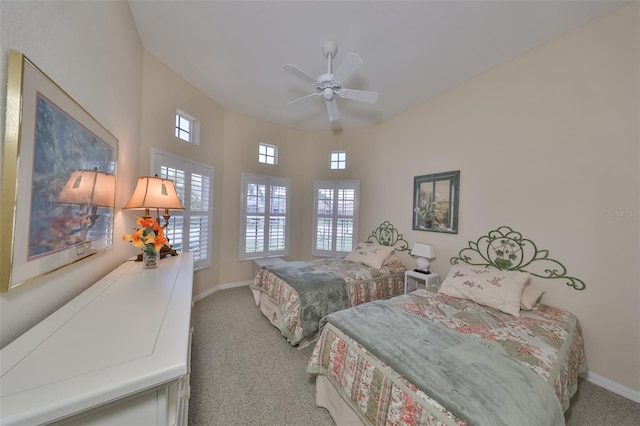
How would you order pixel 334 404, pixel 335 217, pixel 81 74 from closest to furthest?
pixel 81 74 < pixel 334 404 < pixel 335 217

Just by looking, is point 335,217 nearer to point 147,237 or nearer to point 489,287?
point 489,287

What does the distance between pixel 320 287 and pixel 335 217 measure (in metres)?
2.29

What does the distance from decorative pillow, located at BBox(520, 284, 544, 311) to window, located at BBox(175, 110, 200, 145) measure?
4.38 m

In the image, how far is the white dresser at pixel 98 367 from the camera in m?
0.55

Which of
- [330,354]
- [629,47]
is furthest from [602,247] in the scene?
[330,354]

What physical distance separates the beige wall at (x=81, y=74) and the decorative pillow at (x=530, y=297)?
323cm

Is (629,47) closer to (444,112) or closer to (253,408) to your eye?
(444,112)

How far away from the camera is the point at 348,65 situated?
2.00 m

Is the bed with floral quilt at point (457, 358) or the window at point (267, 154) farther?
the window at point (267, 154)

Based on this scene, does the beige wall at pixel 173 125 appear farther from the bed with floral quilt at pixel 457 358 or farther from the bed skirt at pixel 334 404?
the bed with floral quilt at pixel 457 358

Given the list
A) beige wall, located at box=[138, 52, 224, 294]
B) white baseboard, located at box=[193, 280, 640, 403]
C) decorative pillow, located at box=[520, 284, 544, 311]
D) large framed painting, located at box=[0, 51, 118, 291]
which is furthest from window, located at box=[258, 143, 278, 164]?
white baseboard, located at box=[193, 280, 640, 403]

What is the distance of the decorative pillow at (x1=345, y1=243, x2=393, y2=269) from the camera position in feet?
11.0

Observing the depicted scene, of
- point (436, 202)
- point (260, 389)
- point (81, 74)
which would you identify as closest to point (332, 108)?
point (436, 202)

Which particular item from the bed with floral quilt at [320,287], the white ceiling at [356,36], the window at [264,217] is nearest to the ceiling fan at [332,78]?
the white ceiling at [356,36]
